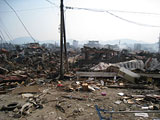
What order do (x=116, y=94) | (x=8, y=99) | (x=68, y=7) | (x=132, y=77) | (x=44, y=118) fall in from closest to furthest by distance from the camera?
(x=44, y=118)
(x=8, y=99)
(x=116, y=94)
(x=132, y=77)
(x=68, y=7)

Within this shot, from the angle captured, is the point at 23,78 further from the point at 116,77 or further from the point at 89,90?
the point at 116,77

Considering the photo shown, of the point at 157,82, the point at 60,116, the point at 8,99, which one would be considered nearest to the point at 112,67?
the point at 157,82

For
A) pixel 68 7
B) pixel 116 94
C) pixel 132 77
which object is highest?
pixel 68 7

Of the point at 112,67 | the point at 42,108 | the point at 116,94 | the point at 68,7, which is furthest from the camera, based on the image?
the point at 112,67

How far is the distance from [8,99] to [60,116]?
346 centimetres

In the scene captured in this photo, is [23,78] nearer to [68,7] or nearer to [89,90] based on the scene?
[89,90]

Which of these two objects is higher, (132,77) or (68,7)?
(68,7)

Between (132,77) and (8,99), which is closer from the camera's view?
(8,99)

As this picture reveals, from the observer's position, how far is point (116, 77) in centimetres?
952

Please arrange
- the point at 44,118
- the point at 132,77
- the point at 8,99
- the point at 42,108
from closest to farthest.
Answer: the point at 44,118
the point at 42,108
the point at 8,99
the point at 132,77

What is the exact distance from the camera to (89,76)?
961 centimetres

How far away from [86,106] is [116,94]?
2.42 meters

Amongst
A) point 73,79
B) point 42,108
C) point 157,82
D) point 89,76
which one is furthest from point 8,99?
point 157,82

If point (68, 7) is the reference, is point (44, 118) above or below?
below
